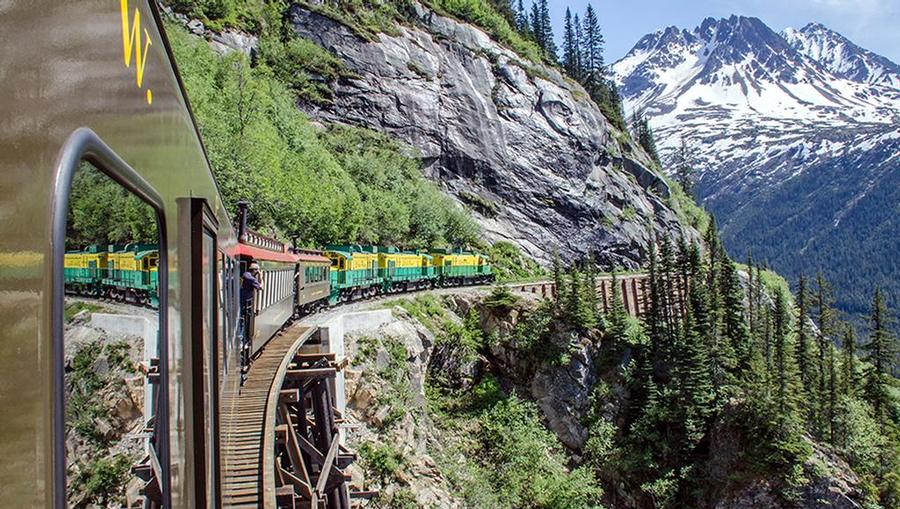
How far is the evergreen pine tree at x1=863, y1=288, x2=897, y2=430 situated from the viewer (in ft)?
160

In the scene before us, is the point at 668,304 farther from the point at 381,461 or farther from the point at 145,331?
the point at 145,331

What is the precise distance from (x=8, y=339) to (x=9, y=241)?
16 cm

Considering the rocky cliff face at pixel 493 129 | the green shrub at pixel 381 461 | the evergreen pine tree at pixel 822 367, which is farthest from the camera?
the rocky cliff face at pixel 493 129

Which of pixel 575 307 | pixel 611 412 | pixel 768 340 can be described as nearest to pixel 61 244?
pixel 575 307

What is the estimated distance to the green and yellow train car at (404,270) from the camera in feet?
A: 103

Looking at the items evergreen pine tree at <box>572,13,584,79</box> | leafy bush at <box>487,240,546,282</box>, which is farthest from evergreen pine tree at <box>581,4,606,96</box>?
leafy bush at <box>487,240,546,282</box>

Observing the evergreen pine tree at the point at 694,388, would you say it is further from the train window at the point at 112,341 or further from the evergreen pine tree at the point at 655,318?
the train window at the point at 112,341

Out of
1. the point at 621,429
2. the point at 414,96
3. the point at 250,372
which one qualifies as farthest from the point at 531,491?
the point at 414,96

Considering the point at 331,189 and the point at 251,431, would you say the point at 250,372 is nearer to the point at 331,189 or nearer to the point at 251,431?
the point at 251,431

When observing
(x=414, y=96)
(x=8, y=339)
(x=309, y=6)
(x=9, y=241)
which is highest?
(x=309, y=6)

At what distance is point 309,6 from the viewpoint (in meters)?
57.1

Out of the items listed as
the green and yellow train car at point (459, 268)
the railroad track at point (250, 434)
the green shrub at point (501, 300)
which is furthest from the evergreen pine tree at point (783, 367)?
the railroad track at point (250, 434)

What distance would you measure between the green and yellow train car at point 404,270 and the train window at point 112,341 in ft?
94.2

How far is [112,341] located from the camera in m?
1.80
